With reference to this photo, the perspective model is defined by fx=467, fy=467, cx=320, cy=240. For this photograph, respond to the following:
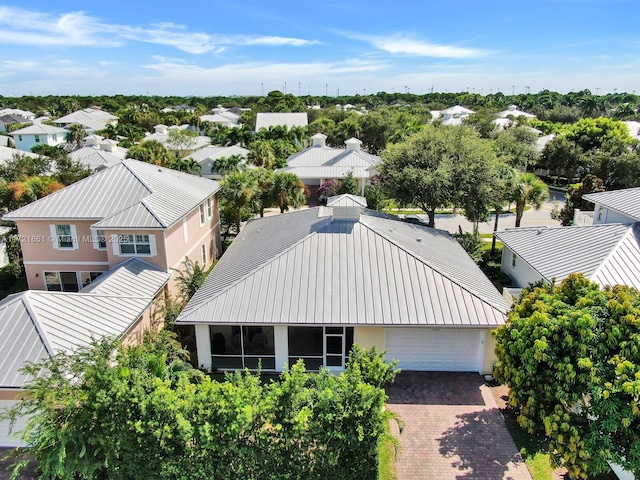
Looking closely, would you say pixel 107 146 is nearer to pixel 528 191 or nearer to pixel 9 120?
pixel 528 191

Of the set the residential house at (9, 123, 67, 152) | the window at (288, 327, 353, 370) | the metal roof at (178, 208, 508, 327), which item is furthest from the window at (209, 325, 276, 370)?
the residential house at (9, 123, 67, 152)

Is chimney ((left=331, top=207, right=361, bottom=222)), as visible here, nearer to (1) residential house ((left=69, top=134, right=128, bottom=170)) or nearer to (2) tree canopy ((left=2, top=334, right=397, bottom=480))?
(2) tree canopy ((left=2, top=334, right=397, bottom=480))

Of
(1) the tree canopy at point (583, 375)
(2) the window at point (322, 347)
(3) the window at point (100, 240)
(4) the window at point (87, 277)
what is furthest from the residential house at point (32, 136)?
(1) the tree canopy at point (583, 375)

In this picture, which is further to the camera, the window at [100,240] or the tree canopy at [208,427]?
the window at [100,240]

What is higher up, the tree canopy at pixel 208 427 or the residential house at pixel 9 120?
the residential house at pixel 9 120

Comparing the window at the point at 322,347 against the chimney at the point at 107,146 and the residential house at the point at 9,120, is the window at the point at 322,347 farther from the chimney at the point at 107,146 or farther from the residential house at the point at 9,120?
the residential house at the point at 9,120

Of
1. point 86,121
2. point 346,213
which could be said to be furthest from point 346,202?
point 86,121
